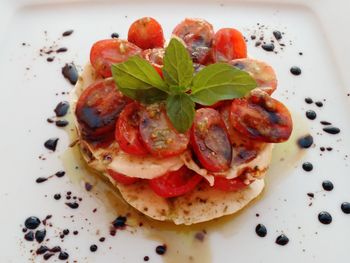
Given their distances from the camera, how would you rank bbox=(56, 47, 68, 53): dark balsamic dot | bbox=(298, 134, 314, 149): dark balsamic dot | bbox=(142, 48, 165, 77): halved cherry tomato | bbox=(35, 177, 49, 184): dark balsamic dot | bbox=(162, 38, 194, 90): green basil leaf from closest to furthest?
bbox=(162, 38, 194, 90): green basil leaf
bbox=(142, 48, 165, 77): halved cherry tomato
bbox=(35, 177, 49, 184): dark balsamic dot
bbox=(298, 134, 314, 149): dark balsamic dot
bbox=(56, 47, 68, 53): dark balsamic dot

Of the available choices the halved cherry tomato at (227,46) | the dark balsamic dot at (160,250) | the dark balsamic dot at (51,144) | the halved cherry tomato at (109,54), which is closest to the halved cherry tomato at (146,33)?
the halved cherry tomato at (109,54)

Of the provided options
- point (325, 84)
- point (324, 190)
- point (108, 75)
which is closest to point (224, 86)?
point (108, 75)

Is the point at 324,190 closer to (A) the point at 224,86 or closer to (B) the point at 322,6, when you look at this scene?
(A) the point at 224,86

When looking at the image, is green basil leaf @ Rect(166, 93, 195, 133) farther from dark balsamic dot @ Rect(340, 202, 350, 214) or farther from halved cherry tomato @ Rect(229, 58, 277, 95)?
dark balsamic dot @ Rect(340, 202, 350, 214)

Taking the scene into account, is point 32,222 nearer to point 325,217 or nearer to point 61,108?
point 61,108

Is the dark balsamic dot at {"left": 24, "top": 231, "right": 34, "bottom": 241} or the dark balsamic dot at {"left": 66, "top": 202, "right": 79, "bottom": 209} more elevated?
the dark balsamic dot at {"left": 66, "top": 202, "right": 79, "bottom": 209}

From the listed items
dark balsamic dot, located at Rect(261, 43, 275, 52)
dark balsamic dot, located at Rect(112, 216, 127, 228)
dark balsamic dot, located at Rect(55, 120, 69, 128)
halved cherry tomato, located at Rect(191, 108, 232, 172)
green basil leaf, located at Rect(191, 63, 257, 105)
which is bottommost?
dark balsamic dot, located at Rect(112, 216, 127, 228)

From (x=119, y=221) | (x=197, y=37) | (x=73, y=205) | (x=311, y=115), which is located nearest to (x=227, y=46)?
(x=197, y=37)

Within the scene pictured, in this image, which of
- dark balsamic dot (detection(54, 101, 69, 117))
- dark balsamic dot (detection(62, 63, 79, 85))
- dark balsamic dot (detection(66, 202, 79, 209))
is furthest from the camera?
dark balsamic dot (detection(62, 63, 79, 85))

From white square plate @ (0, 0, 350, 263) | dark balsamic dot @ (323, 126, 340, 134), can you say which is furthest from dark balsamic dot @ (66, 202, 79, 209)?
dark balsamic dot @ (323, 126, 340, 134)

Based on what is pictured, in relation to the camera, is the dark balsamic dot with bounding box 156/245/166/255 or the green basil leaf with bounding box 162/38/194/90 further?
the dark balsamic dot with bounding box 156/245/166/255
